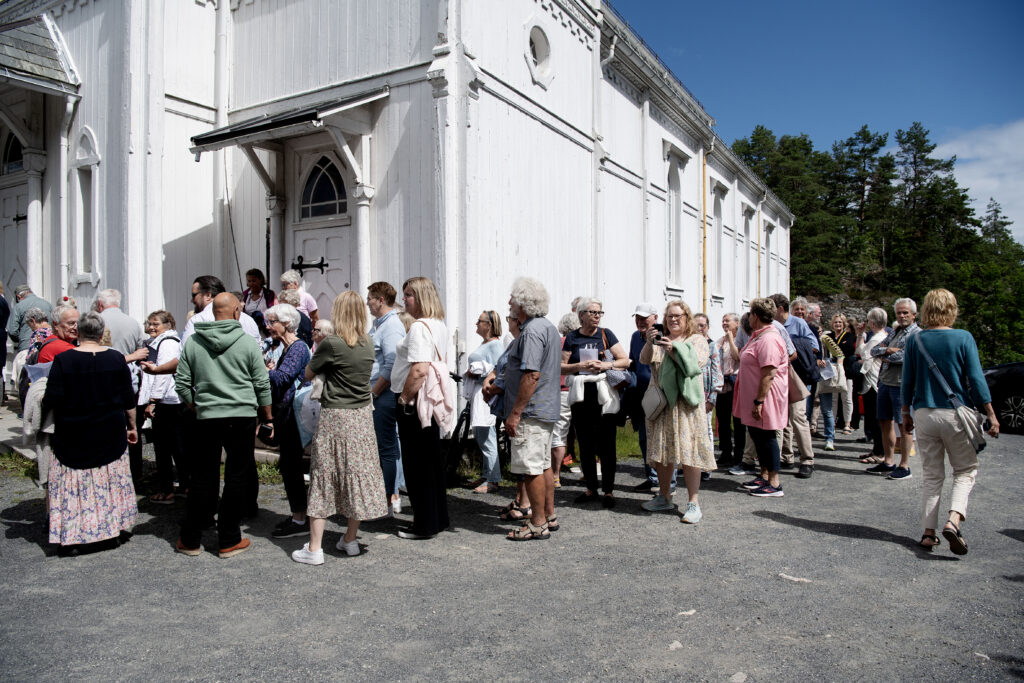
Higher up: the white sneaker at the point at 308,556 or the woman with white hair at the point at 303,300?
the woman with white hair at the point at 303,300

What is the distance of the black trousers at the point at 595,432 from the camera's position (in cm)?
604

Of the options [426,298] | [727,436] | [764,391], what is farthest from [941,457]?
[426,298]

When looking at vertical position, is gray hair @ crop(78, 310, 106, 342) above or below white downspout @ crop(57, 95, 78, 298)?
below

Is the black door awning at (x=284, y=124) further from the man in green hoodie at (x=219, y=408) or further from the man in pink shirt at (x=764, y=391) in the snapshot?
the man in pink shirt at (x=764, y=391)

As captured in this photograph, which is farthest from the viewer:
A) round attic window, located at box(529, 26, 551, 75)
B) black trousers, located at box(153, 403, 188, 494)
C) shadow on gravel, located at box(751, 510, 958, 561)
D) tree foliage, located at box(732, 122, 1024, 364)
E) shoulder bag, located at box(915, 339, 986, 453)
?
tree foliage, located at box(732, 122, 1024, 364)

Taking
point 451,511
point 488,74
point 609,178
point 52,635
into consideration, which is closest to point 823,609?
point 451,511

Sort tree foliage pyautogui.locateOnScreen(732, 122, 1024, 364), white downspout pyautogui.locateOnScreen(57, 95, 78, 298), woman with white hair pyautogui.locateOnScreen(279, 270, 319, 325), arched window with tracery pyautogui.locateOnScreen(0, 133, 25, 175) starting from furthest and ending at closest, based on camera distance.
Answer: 1. tree foliage pyautogui.locateOnScreen(732, 122, 1024, 364)
2. arched window with tracery pyautogui.locateOnScreen(0, 133, 25, 175)
3. white downspout pyautogui.locateOnScreen(57, 95, 78, 298)
4. woman with white hair pyautogui.locateOnScreen(279, 270, 319, 325)

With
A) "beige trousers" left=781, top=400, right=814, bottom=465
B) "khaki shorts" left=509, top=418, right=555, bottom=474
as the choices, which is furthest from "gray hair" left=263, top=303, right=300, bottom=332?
"beige trousers" left=781, top=400, right=814, bottom=465

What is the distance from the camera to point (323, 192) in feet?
29.9

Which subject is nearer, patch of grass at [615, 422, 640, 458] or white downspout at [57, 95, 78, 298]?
patch of grass at [615, 422, 640, 458]

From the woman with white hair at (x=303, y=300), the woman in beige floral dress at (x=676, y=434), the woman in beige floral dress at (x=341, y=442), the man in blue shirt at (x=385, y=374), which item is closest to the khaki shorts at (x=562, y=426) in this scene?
the woman in beige floral dress at (x=676, y=434)

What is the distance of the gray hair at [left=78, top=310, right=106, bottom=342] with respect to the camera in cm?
471

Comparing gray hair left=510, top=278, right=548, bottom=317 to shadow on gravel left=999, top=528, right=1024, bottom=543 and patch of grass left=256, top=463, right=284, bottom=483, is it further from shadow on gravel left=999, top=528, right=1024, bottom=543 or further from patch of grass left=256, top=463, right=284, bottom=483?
shadow on gravel left=999, top=528, right=1024, bottom=543

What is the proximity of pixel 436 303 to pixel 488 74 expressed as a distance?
13.9 feet
